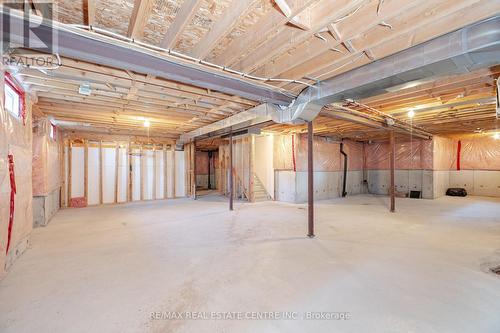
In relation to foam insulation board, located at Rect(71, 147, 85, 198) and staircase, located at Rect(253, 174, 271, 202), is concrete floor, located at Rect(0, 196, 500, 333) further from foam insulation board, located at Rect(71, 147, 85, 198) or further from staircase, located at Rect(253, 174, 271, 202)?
staircase, located at Rect(253, 174, 271, 202)

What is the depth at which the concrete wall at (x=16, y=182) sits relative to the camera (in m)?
2.35

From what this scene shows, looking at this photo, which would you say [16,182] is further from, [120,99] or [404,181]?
[404,181]

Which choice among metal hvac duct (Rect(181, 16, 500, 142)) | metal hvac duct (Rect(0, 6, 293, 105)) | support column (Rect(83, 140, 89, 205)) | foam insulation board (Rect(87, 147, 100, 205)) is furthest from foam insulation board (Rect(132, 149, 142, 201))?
metal hvac duct (Rect(181, 16, 500, 142))

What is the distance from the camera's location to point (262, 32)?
2.01m

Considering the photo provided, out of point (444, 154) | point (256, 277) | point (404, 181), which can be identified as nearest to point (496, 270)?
point (256, 277)

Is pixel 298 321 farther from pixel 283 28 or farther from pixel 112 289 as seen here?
pixel 283 28

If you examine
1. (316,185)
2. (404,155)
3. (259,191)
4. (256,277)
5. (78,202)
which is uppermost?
(404,155)

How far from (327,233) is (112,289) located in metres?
3.17

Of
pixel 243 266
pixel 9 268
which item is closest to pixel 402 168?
pixel 243 266

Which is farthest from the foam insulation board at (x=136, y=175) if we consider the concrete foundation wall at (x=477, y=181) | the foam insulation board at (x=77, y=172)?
the concrete foundation wall at (x=477, y=181)

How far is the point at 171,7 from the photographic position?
1807 mm

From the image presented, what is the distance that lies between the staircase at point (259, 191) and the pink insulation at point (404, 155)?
5080mm

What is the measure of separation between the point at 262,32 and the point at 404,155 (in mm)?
9226

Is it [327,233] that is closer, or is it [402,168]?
[327,233]
